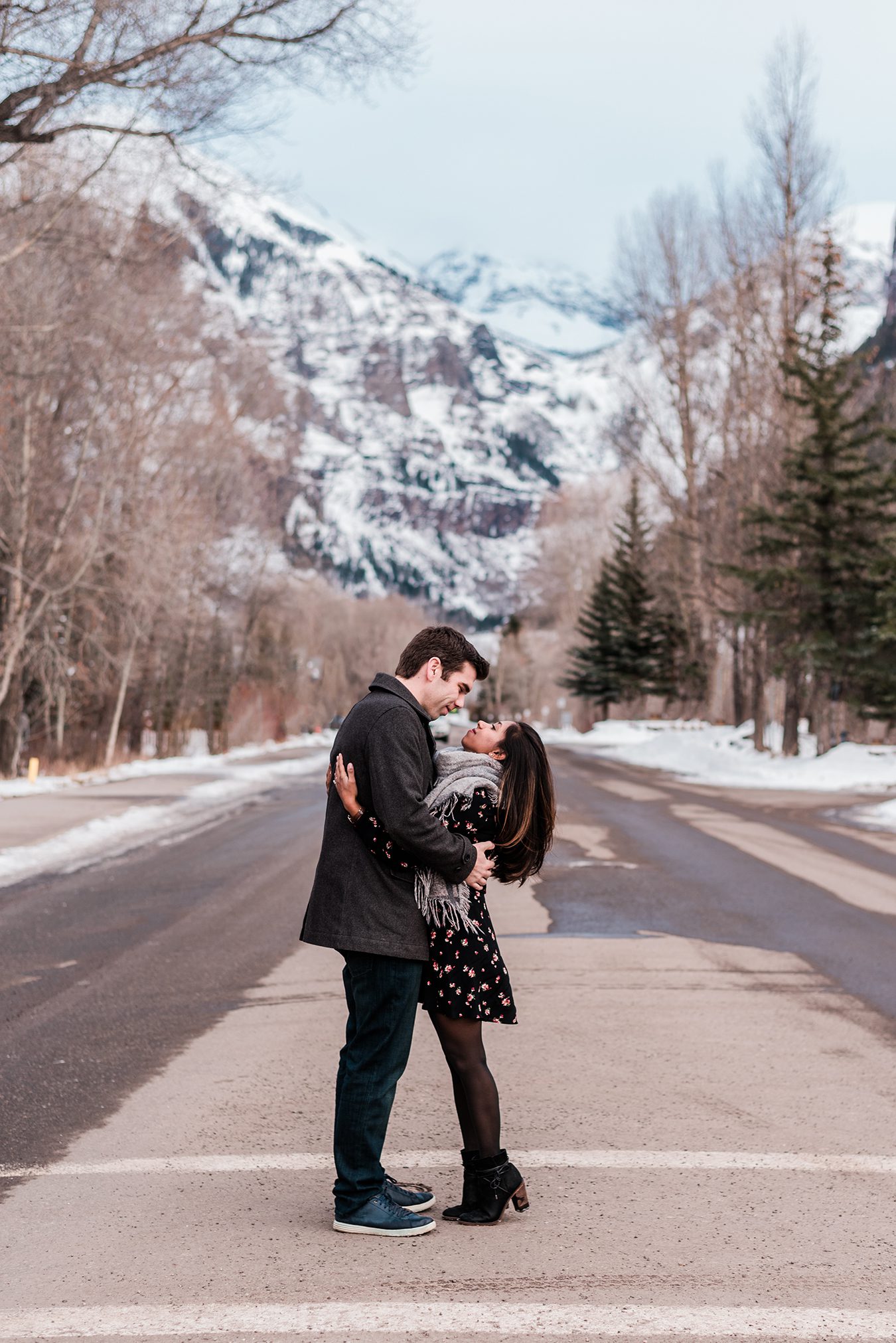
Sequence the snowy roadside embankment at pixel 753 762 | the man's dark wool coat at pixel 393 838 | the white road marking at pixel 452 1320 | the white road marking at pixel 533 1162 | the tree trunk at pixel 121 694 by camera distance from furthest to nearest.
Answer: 1. the tree trunk at pixel 121 694
2. the snowy roadside embankment at pixel 753 762
3. the white road marking at pixel 533 1162
4. the man's dark wool coat at pixel 393 838
5. the white road marking at pixel 452 1320

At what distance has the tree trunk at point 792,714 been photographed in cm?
3531

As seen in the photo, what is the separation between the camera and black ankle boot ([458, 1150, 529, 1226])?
429 cm

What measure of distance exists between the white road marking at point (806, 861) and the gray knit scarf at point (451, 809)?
770 cm

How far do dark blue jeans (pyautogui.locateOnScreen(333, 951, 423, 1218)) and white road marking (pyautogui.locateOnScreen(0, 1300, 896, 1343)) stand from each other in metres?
0.58

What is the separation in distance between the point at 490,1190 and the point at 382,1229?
36cm

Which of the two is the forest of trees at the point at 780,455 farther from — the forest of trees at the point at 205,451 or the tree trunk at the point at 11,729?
the tree trunk at the point at 11,729

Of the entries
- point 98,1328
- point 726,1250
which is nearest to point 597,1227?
point 726,1250

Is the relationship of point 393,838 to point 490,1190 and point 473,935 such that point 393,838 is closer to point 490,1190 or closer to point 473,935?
point 473,935

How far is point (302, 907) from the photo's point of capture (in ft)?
37.3

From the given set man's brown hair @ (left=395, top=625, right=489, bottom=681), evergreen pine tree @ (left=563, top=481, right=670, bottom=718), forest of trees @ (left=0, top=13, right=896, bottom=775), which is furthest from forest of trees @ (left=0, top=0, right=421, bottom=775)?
evergreen pine tree @ (left=563, top=481, right=670, bottom=718)

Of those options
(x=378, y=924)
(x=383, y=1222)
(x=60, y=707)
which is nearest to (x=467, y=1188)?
(x=383, y=1222)

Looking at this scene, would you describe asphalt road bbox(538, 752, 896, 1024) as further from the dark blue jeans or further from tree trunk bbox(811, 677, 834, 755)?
tree trunk bbox(811, 677, 834, 755)

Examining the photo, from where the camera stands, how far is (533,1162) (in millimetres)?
4906

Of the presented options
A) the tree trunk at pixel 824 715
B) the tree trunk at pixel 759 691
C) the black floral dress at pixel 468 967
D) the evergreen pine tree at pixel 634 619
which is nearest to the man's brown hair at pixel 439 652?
the black floral dress at pixel 468 967
